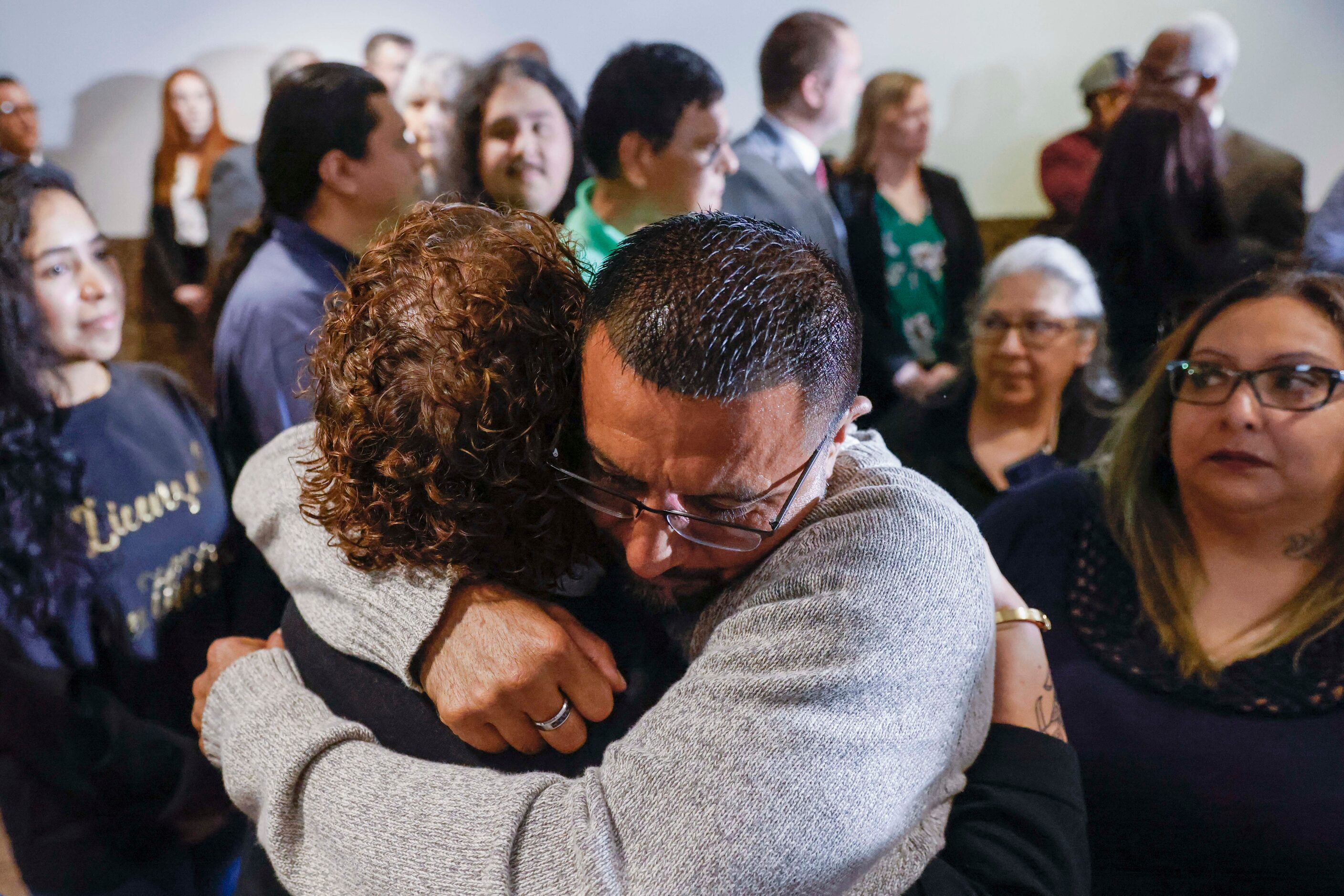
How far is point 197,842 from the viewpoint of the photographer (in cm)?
172

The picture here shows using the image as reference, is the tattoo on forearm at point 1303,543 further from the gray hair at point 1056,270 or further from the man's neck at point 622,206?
the man's neck at point 622,206

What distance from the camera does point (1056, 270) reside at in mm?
1726

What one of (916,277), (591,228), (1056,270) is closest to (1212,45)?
(1056,270)

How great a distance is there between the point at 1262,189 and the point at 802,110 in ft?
3.00

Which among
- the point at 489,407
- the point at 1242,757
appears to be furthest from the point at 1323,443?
the point at 489,407

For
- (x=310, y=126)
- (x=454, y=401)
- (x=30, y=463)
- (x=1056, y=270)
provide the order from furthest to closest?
(x=1056, y=270) < (x=310, y=126) < (x=30, y=463) < (x=454, y=401)

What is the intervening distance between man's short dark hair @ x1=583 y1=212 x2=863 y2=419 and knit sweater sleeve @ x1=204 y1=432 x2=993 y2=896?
146 millimetres

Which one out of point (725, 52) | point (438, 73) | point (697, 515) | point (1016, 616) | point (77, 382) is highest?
point (725, 52)

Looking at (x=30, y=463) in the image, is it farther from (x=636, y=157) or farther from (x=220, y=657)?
(x=636, y=157)

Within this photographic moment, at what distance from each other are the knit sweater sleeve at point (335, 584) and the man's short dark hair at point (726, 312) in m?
0.32

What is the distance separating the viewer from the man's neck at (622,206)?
179 centimetres

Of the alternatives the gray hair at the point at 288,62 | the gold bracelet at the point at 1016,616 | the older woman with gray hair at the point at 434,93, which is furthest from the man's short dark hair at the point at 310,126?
the gold bracelet at the point at 1016,616

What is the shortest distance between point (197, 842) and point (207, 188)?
4.05ft

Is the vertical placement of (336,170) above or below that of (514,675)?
above
